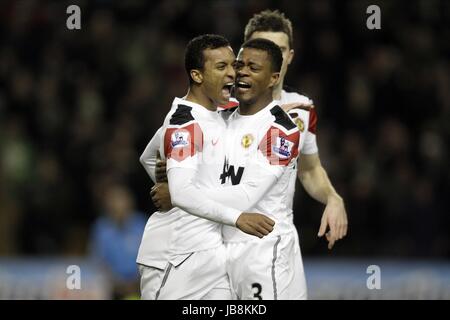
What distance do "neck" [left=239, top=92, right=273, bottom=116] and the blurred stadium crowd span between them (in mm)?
3647

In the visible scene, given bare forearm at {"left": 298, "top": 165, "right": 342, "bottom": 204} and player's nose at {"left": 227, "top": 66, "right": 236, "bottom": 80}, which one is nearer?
player's nose at {"left": 227, "top": 66, "right": 236, "bottom": 80}

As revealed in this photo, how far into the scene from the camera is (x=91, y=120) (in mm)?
10852

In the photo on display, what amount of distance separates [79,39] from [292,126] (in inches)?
259

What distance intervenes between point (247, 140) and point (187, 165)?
357 mm

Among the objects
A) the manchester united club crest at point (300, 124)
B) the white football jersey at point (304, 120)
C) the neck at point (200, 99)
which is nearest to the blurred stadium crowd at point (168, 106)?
the white football jersey at point (304, 120)

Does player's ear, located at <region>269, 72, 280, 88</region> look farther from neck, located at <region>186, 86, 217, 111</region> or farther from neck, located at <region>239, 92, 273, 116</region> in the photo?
neck, located at <region>186, 86, 217, 111</region>

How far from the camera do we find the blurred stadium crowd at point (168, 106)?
1008 centimetres

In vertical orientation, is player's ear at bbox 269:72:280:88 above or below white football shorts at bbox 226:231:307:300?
above

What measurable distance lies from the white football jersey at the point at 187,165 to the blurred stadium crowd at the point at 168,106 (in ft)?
Answer: 11.4

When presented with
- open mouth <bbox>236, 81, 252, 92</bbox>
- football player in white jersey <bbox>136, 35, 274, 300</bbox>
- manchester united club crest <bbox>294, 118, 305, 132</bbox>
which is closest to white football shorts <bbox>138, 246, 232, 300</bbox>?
football player in white jersey <bbox>136, 35, 274, 300</bbox>

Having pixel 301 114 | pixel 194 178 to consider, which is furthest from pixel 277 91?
pixel 194 178

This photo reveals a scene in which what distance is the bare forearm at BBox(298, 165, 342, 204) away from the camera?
6059 millimetres

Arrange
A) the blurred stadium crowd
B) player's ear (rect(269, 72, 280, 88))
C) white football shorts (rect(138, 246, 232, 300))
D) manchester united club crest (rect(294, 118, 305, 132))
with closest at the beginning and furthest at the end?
white football shorts (rect(138, 246, 232, 300)) → player's ear (rect(269, 72, 280, 88)) → manchester united club crest (rect(294, 118, 305, 132)) → the blurred stadium crowd

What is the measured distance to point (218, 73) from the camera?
535 centimetres
